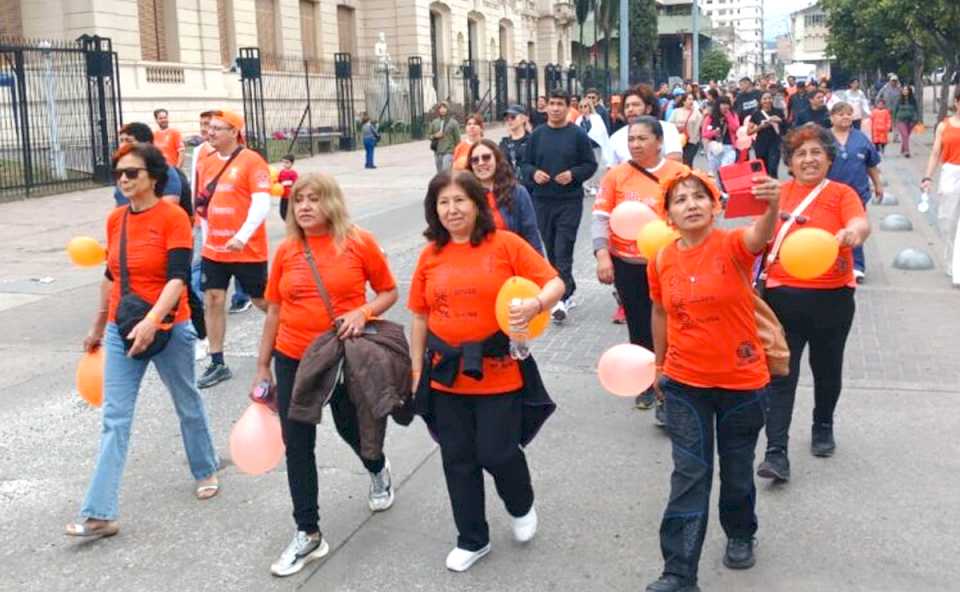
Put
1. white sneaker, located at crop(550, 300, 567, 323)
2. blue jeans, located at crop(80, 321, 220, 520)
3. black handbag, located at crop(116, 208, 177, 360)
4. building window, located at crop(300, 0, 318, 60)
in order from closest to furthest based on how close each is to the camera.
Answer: blue jeans, located at crop(80, 321, 220, 520)
black handbag, located at crop(116, 208, 177, 360)
white sneaker, located at crop(550, 300, 567, 323)
building window, located at crop(300, 0, 318, 60)

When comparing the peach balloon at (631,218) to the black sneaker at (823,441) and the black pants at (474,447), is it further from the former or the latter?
the black pants at (474,447)

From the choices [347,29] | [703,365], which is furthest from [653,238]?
[347,29]

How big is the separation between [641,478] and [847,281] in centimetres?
141

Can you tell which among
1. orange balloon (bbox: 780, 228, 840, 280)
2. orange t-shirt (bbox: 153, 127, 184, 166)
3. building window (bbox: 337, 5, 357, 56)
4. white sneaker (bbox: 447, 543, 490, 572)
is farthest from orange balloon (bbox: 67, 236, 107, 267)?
building window (bbox: 337, 5, 357, 56)

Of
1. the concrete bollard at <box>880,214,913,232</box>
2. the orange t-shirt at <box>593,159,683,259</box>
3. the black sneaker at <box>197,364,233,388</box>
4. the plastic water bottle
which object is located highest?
the orange t-shirt at <box>593,159,683,259</box>

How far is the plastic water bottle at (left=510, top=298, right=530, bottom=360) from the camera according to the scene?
380 cm

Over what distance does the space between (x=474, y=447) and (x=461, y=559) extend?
48 centimetres

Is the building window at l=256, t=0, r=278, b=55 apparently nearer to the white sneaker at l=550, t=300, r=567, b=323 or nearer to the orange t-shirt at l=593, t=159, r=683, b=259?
the white sneaker at l=550, t=300, r=567, b=323

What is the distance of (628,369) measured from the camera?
446 cm

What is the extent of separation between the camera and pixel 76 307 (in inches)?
390

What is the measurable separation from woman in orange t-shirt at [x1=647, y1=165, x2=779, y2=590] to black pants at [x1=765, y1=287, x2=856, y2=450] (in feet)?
3.46

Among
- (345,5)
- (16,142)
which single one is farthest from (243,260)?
(345,5)

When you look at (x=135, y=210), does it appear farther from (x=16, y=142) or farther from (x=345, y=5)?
(x=345, y=5)

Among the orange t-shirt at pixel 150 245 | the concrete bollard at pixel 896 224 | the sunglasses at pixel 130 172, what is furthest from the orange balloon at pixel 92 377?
the concrete bollard at pixel 896 224
